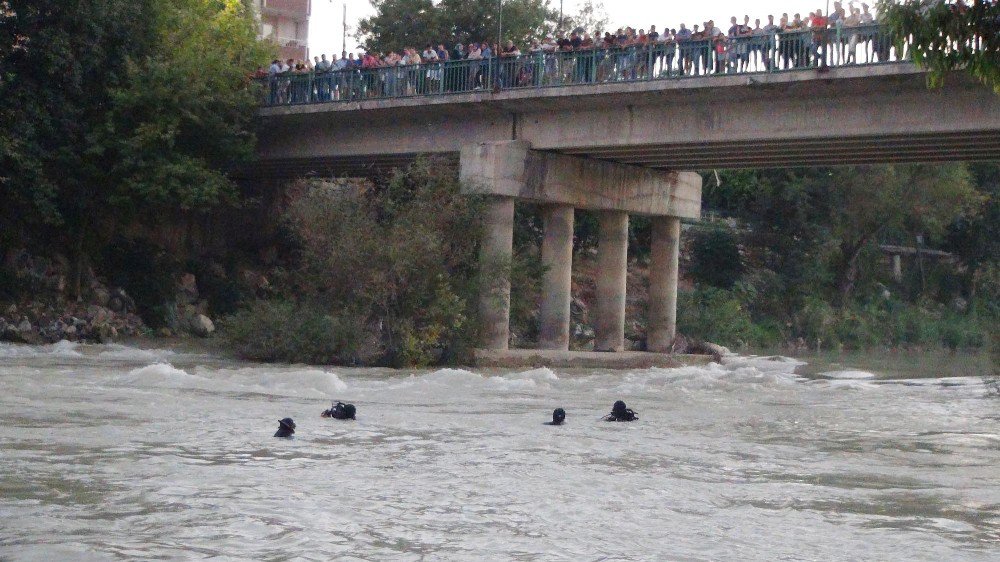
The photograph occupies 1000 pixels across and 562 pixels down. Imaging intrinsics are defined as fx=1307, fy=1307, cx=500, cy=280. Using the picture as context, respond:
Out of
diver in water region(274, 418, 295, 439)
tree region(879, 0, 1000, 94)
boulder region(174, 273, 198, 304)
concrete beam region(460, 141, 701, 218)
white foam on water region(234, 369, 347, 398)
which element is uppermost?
concrete beam region(460, 141, 701, 218)

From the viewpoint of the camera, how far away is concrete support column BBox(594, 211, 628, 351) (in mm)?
39750

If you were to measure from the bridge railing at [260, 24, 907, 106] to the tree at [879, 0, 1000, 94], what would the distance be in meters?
13.2

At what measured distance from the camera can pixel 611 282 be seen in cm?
4003

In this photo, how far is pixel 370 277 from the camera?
3222cm

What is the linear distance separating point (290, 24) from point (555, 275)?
6359 centimetres

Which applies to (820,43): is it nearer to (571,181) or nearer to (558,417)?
(571,181)

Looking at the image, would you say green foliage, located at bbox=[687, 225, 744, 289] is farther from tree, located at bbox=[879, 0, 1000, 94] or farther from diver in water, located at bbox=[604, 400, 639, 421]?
tree, located at bbox=[879, 0, 1000, 94]

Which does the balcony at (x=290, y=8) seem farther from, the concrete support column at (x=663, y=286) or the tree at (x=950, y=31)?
the tree at (x=950, y=31)

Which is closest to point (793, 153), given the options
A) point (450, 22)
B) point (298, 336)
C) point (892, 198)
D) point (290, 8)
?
point (298, 336)

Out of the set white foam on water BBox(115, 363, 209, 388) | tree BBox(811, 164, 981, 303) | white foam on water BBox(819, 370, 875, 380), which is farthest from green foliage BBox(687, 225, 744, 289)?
white foam on water BBox(115, 363, 209, 388)

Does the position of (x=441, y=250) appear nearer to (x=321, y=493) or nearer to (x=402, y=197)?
(x=402, y=197)

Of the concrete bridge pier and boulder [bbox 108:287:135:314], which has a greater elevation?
the concrete bridge pier

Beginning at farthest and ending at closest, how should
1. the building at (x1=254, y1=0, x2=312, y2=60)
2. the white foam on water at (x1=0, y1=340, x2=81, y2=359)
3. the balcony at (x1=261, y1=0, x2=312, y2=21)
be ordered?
the balcony at (x1=261, y1=0, x2=312, y2=21), the building at (x1=254, y1=0, x2=312, y2=60), the white foam on water at (x1=0, y1=340, x2=81, y2=359)

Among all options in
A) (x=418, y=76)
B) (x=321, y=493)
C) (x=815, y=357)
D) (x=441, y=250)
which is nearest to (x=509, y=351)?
(x=441, y=250)
